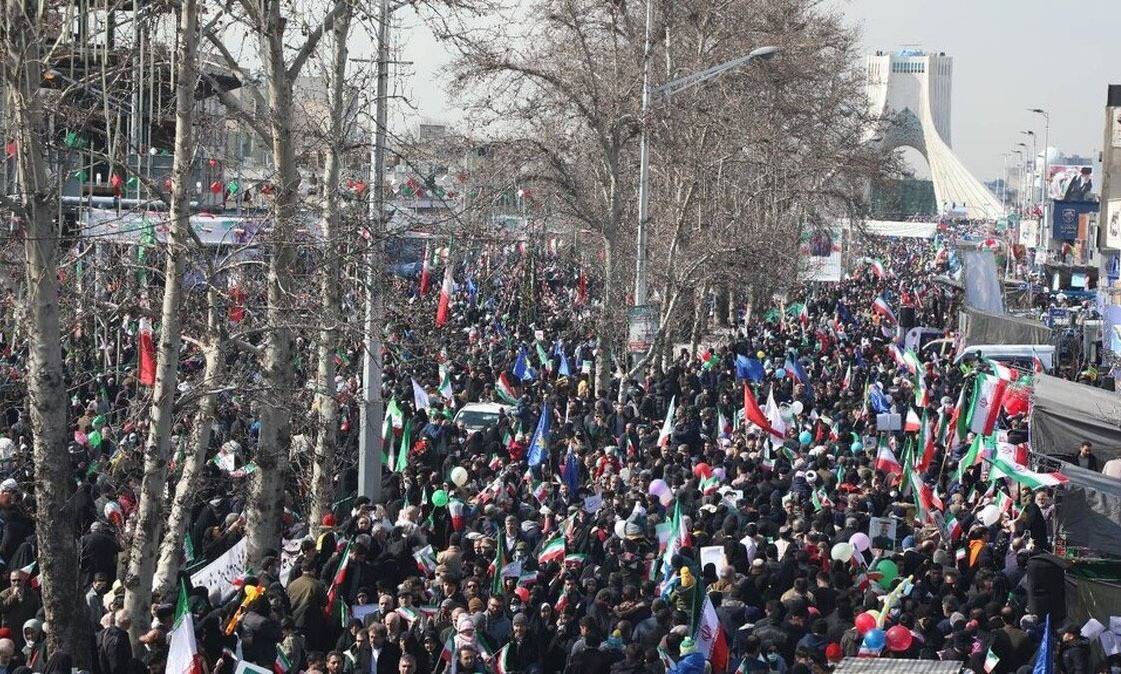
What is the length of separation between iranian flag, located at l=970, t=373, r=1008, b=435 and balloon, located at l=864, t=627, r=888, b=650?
8994 millimetres

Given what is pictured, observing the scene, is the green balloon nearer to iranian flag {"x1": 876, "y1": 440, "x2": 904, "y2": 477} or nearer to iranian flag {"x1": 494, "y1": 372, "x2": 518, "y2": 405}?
iranian flag {"x1": 876, "y1": 440, "x2": 904, "y2": 477}

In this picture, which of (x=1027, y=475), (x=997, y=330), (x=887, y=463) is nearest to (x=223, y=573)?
(x=1027, y=475)

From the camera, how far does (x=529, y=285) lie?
38969 mm

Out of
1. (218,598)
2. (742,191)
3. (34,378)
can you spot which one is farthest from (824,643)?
Result: (742,191)

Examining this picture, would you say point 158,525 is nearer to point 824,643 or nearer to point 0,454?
point 824,643

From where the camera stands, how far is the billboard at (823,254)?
44.0 m

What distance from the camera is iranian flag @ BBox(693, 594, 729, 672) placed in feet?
35.7

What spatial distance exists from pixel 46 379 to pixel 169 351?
1217 mm

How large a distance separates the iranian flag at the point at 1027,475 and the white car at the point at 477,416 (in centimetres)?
795

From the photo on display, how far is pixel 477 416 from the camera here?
22922mm

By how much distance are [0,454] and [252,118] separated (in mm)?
5207

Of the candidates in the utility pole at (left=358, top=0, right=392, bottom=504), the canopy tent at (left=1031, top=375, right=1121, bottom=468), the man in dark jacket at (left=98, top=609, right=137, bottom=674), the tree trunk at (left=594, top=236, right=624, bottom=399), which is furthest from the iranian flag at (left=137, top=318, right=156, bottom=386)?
the tree trunk at (left=594, top=236, right=624, bottom=399)

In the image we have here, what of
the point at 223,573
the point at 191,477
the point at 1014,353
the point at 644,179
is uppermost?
the point at 644,179

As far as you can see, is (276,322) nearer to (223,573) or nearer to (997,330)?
(223,573)
